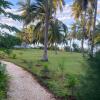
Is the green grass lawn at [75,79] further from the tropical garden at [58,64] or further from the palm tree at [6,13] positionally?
the palm tree at [6,13]

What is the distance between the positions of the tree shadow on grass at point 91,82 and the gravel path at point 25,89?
8.73 meters

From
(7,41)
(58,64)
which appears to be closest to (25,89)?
(7,41)

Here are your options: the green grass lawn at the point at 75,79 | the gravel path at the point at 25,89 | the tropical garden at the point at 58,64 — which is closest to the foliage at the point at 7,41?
the tropical garden at the point at 58,64

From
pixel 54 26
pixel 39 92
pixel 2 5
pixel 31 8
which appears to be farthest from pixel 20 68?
pixel 54 26

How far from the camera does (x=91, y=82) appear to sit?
806cm

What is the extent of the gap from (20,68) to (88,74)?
18.2 m

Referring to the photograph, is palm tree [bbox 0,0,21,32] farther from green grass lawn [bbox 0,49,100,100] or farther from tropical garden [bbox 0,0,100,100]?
green grass lawn [bbox 0,49,100,100]

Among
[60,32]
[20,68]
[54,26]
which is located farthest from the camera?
[60,32]

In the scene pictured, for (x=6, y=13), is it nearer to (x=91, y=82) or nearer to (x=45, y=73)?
(x=91, y=82)

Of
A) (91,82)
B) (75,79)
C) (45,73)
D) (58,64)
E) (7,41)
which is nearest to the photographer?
(91,82)

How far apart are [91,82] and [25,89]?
36.3 feet

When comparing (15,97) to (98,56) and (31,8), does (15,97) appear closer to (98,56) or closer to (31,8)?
(98,56)

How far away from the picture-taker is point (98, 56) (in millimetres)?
8195

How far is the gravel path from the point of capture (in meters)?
17.3
